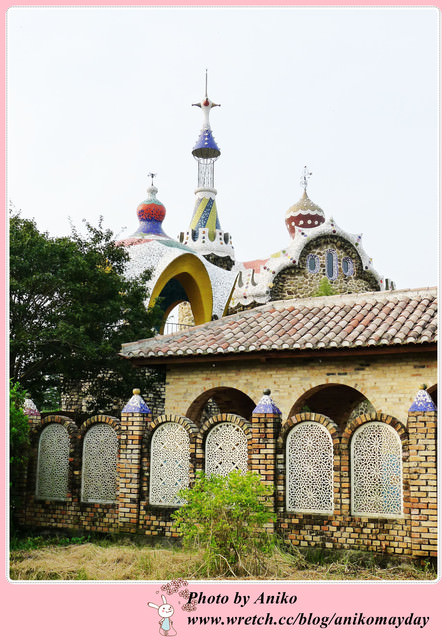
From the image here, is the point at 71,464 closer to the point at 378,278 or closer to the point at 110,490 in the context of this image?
the point at 110,490

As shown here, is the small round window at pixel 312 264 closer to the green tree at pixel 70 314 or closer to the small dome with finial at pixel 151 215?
the small dome with finial at pixel 151 215

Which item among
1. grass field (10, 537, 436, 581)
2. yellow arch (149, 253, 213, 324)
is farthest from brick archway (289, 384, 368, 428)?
yellow arch (149, 253, 213, 324)

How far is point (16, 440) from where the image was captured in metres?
9.31

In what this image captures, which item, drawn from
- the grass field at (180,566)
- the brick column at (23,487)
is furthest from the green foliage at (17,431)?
the grass field at (180,566)

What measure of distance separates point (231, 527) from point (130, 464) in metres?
2.57

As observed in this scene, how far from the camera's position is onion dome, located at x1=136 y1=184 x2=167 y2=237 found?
2362 cm

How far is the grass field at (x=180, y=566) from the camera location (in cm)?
673

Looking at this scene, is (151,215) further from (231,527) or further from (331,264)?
(231,527)

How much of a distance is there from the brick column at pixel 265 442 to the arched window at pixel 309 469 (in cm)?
19

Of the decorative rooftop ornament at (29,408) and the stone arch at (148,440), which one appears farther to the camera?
the decorative rooftop ornament at (29,408)

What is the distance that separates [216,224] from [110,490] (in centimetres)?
2223

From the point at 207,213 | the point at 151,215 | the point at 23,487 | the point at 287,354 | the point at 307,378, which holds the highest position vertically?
the point at 207,213

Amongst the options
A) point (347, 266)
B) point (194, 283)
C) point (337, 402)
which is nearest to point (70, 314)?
point (337, 402)

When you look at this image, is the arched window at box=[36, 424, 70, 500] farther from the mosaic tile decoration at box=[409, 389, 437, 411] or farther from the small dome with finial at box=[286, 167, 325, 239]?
the small dome with finial at box=[286, 167, 325, 239]
